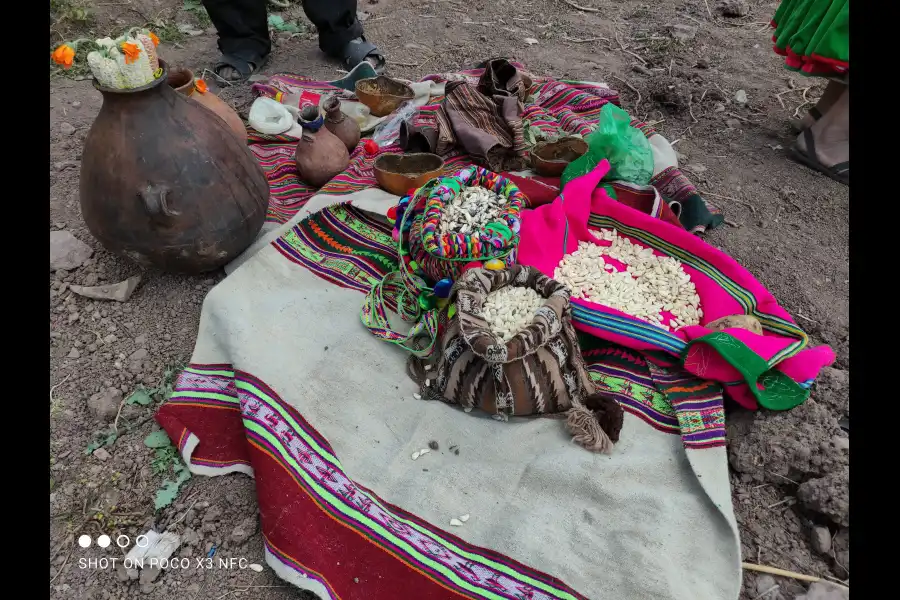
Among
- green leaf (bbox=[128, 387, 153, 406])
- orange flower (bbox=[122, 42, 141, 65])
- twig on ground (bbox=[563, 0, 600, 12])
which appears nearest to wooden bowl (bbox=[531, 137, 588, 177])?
orange flower (bbox=[122, 42, 141, 65])

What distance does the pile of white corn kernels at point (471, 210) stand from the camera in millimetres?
2387

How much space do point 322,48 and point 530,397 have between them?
3.85 m

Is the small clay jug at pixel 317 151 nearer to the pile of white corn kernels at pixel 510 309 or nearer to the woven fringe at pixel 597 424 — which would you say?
the pile of white corn kernels at pixel 510 309

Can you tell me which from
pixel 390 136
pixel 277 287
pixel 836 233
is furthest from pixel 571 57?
pixel 277 287

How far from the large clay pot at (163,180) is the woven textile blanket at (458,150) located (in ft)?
1.65

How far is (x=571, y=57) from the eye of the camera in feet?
15.2

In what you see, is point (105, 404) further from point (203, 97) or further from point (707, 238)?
point (707, 238)

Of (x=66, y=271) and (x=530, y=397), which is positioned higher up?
(x=530, y=397)

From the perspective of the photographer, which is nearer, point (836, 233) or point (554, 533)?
point (554, 533)

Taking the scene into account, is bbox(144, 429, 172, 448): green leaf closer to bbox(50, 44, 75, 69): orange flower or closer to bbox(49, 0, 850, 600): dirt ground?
bbox(49, 0, 850, 600): dirt ground

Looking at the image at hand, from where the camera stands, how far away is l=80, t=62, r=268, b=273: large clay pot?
219 cm

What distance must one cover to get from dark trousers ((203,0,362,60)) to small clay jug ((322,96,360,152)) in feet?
4.67

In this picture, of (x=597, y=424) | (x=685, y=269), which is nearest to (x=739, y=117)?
(x=685, y=269)

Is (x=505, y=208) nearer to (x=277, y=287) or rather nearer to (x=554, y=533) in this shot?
(x=277, y=287)
